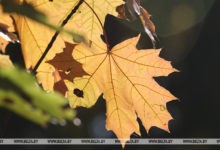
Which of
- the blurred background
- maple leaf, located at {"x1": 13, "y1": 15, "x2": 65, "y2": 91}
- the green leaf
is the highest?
the blurred background

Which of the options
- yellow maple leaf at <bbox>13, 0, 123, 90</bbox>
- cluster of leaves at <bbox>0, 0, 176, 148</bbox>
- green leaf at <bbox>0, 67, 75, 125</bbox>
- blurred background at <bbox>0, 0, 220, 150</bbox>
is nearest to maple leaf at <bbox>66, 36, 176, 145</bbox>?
cluster of leaves at <bbox>0, 0, 176, 148</bbox>

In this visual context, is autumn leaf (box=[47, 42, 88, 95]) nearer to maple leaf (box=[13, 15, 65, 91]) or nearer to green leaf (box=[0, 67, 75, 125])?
maple leaf (box=[13, 15, 65, 91])

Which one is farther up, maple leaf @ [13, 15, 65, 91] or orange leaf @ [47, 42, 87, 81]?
maple leaf @ [13, 15, 65, 91]

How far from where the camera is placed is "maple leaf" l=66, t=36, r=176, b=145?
1.15 meters

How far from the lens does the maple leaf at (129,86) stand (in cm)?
115

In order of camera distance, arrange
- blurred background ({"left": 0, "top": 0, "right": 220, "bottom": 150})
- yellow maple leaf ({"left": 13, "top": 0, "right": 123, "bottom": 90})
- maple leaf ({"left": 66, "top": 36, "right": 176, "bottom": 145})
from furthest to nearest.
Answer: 1. blurred background ({"left": 0, "top": 0, "right": 220, "bottom": 150})
2. maple leaf ({"left": 66, "top": 36, "right": 176, "bottom": 145})
3. yellow maple leaf ({"left": 13, "top": 0, "right": 123, "bottom": 90})

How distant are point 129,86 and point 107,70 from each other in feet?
0.43

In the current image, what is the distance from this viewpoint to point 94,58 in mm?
1199

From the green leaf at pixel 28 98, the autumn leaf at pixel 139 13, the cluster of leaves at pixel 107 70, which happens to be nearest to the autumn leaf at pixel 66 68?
the cluster of leaves at pixel 107 70

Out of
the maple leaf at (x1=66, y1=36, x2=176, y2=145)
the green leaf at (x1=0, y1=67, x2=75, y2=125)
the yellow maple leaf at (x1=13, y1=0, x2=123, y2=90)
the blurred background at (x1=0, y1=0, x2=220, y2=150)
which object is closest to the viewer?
the green leaf at (x1=0, y1=67, x2=75, y2=125)

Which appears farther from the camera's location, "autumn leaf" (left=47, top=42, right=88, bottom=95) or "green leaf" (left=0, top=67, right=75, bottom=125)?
"autumn leaf" (left=47, top=42, right=88, bottom=95)

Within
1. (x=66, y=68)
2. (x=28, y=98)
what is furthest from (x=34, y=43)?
(x=28, y=98)

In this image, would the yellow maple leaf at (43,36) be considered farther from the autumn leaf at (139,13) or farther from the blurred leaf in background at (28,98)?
the blurred leaf in background at (28,98)

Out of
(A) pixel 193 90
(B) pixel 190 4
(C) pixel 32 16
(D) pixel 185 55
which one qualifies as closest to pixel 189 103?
(A) pixel 193 90
